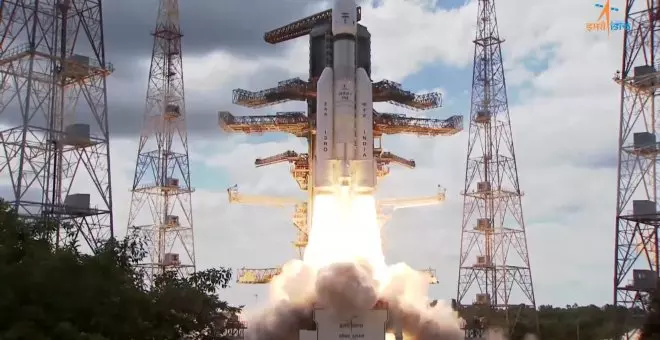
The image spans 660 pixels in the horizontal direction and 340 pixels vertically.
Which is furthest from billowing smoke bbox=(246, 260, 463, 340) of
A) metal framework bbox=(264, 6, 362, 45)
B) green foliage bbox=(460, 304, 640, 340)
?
metal framework bbox=(264, 6, 362, 45)

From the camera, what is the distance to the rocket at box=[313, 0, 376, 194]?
45.8 meters

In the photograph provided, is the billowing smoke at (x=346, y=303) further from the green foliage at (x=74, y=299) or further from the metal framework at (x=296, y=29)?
the metal framework at (x=296, y=29)

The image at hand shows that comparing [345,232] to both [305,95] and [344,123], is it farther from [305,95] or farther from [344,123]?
[305,95]

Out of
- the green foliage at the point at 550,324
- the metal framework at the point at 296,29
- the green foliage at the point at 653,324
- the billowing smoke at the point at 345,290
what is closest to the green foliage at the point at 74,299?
the billowing smoke at the point at 345,290

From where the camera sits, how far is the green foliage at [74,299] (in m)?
29.4

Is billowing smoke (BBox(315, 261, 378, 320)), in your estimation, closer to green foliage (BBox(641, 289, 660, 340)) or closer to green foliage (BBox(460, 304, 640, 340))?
green foliage (BBox(641, 289, 660, 340))

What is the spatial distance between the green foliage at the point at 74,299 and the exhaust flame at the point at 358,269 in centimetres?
722

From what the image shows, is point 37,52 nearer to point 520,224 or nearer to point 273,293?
point 273,293

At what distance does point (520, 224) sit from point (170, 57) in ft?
101

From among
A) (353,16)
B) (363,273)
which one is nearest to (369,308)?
(363,273)

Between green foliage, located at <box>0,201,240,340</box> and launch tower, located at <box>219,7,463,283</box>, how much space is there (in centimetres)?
2752

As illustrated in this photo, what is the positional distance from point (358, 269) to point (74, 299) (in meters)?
14.5

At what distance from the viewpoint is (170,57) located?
70.8 metres

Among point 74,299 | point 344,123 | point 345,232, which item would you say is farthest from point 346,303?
point 74,299
